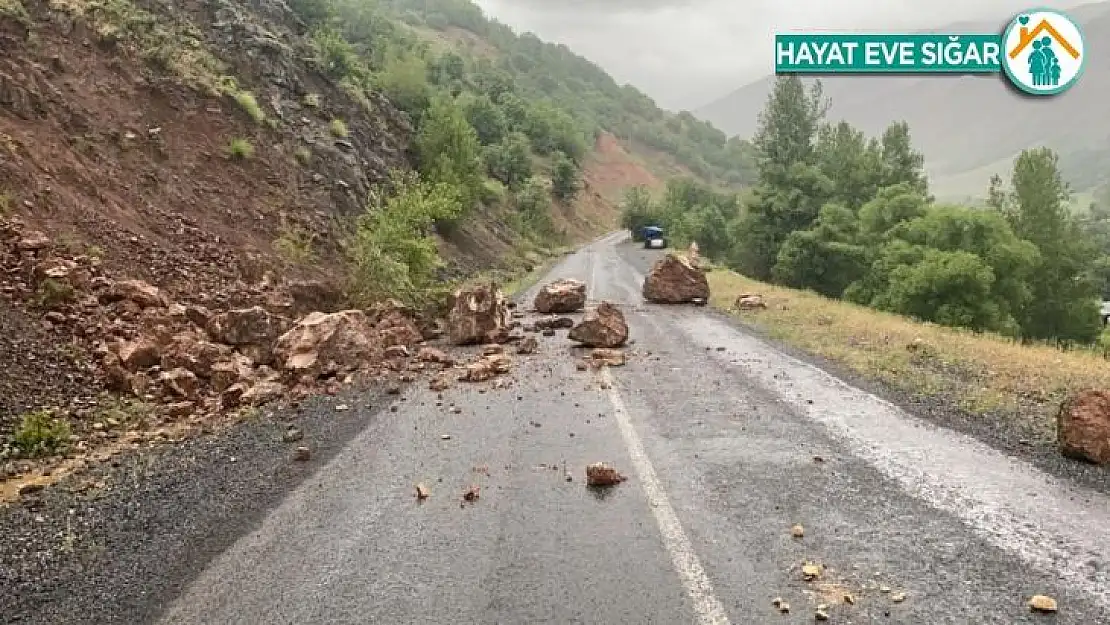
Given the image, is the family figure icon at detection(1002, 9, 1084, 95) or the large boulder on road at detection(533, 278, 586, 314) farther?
the large boulder on road at detection(533, 278, 586, 314)

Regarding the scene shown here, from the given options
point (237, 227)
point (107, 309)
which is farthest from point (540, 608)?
point (237, 227)

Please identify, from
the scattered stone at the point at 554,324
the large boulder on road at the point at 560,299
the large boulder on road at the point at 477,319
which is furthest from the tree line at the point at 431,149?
the scattered stone at the point at 554,324

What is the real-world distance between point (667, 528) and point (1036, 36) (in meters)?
15.9

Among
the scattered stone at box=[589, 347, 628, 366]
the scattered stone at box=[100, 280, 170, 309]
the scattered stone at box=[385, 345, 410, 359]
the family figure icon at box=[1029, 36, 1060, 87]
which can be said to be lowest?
the scattered stone at box=[589, 347, 628, 366]

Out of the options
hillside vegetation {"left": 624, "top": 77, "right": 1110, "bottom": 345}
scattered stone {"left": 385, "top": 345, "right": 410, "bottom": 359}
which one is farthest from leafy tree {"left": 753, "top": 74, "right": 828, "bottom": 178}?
scattered stone {"left": 385, "top": 345, "right": 410, "bottom": 359}

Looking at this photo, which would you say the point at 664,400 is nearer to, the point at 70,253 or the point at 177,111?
the point at 70,253

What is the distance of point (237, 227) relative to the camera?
1606 cm

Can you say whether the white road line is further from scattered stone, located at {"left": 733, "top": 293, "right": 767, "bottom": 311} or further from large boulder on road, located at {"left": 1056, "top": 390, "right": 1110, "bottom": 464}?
scattered stone, located at {"left": 733, "top": 293, "right": 767, "bottom": 311}

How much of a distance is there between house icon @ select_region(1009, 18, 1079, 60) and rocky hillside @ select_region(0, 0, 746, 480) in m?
14.0

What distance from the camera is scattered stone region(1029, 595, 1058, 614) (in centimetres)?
414

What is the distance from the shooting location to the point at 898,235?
126 feet

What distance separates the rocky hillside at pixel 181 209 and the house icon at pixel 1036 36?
1397 centimetres

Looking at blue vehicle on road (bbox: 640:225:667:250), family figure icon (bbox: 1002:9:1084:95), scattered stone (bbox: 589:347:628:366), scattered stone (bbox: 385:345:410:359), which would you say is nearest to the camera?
scattered stone (bbox: 589:347:628:366)

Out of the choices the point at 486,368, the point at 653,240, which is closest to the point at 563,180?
the point at 653,240
